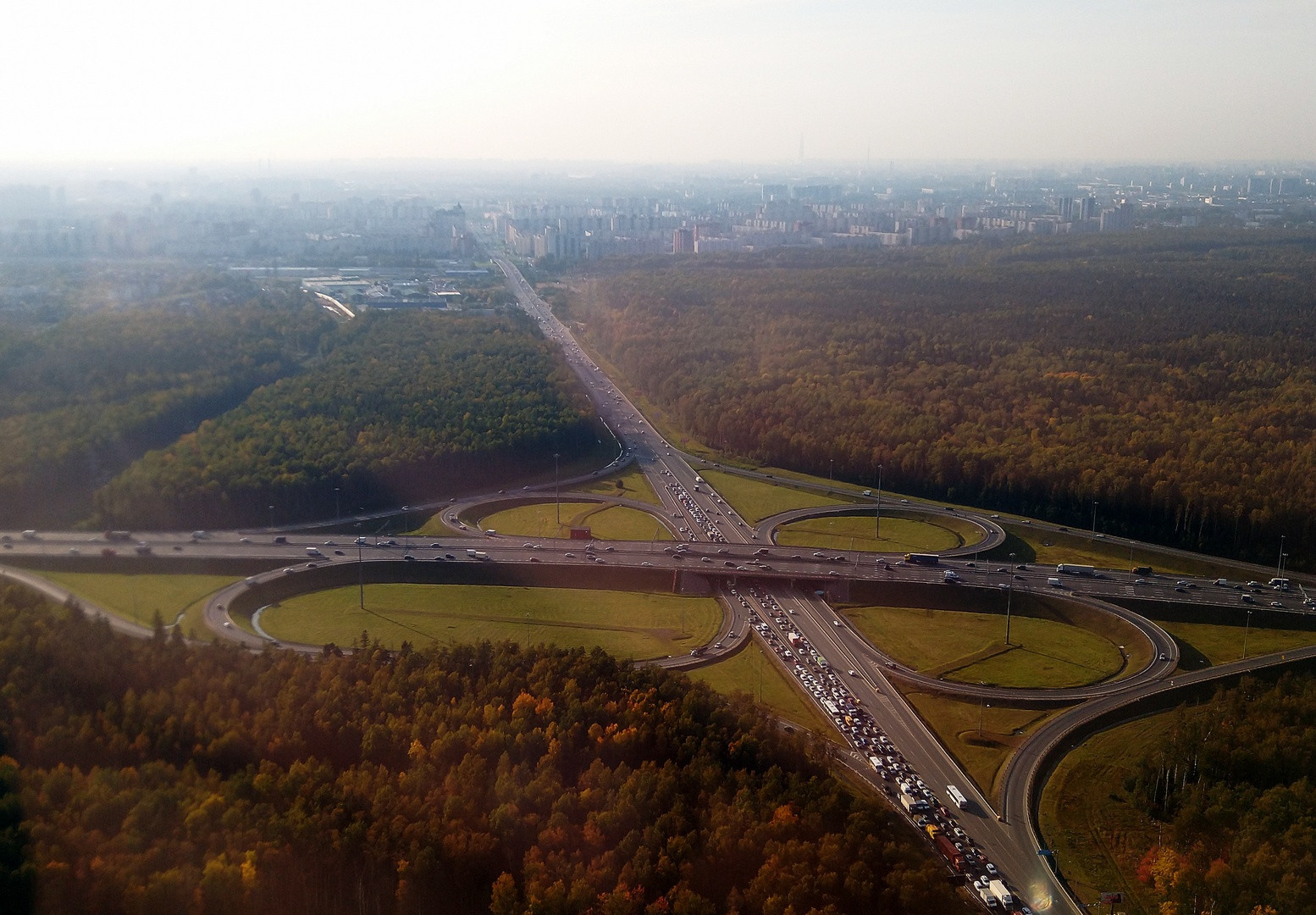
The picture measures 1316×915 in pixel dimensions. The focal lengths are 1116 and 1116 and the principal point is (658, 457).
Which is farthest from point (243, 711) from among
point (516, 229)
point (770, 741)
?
point (516, 229)

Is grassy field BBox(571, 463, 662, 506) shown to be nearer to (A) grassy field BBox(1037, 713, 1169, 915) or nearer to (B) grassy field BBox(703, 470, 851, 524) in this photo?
(B) grassy field BBox(703, 470, 851, 524)

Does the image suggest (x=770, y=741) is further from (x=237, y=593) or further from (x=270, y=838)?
(x=237, y=593)

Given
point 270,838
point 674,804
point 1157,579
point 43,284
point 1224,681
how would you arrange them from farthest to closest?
point 43,284 < point 1157,579 < point 1224,681 < point 674,804 < point 270,838

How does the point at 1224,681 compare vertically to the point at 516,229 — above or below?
below

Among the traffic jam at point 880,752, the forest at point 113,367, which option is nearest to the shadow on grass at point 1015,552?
the traffic jam at point 880,752

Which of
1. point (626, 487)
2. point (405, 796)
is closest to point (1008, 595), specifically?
point (626, 487)

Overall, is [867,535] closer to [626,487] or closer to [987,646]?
[987,646]
